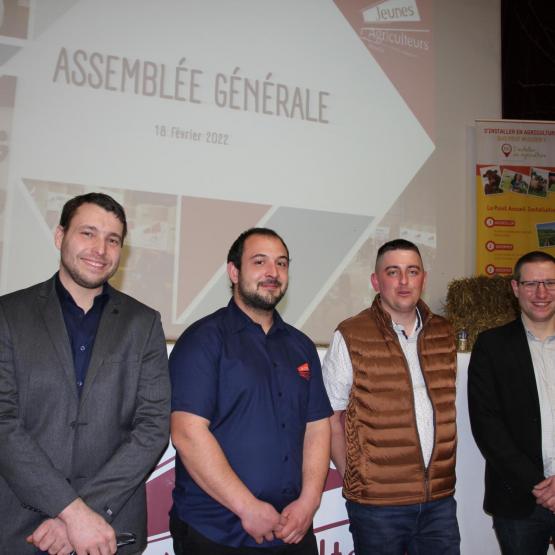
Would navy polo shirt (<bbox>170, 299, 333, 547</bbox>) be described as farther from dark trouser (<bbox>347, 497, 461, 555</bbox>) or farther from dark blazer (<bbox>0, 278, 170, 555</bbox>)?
dark trouser (<bbox>347, 497, 461, 555</bbox>)

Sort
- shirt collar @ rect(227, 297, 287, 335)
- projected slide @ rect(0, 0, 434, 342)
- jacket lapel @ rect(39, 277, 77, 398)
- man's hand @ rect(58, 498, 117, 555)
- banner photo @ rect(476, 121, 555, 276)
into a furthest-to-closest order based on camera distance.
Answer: banner photo @ rect(476, 121, 555, 276) → projected slide @ rect(0, 0, 434, 342) → shirt collar @ rect(227, 297, 287, 335) → jacket lapel @ rect(39, 277, 77, 398) → man's hand @ rect(58, 498, 117, 555)

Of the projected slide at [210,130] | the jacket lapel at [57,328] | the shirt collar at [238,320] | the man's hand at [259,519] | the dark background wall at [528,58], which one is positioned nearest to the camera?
the jacket lapel at [57,328]

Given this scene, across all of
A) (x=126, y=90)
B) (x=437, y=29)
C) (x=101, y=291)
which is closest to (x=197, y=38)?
(x=126, y=90)

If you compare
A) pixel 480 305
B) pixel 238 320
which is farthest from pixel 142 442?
pixel 480 305

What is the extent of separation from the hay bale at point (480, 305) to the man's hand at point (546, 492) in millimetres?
2386

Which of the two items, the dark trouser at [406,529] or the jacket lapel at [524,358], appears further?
the jacket lapel at [524,358]

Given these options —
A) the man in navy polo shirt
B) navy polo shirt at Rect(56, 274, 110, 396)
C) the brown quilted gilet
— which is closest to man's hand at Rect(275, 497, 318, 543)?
the man in navy polo shirt

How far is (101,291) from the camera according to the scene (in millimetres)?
1850

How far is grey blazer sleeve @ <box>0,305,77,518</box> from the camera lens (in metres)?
1.51

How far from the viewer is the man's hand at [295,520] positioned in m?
1.79

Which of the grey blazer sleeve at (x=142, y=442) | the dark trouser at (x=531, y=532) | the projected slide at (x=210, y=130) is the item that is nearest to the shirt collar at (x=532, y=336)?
the dark trouser at (x=531, y=532)

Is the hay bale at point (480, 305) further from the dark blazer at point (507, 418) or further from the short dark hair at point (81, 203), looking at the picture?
the short dark hair at point (81, 203)

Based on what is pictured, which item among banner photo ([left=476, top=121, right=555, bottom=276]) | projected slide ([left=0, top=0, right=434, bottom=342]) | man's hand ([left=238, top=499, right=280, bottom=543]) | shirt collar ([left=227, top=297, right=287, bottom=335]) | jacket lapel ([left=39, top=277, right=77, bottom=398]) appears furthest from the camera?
banner photo ([left=476, top=121, right=555, bottom=276])

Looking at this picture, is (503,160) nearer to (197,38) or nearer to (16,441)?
(197,38)
